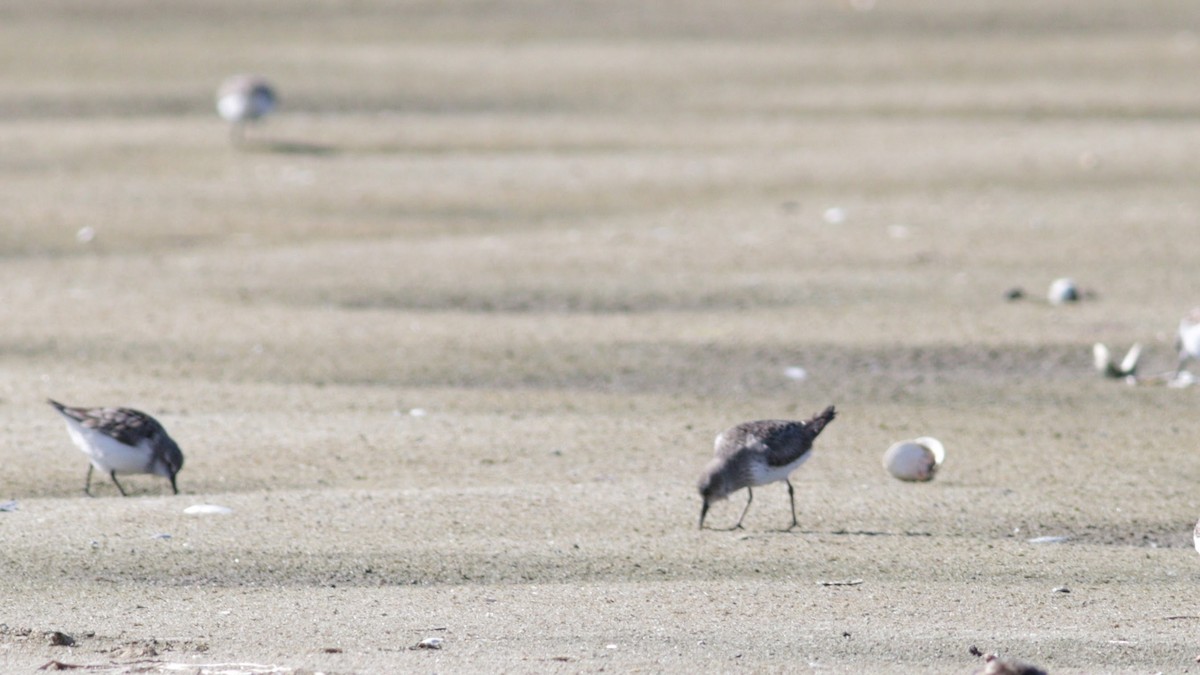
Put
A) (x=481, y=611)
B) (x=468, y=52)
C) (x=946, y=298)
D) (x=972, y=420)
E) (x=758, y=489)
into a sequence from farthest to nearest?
(x=468, y=52) → (x=946, y=298) → (x=972, y=420) → (x=758, y=489) → (x=481, y=611)

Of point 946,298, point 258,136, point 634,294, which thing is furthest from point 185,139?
point 946,298

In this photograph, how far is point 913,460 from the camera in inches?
286

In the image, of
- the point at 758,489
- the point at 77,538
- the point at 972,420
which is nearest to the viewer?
the point at 77,538

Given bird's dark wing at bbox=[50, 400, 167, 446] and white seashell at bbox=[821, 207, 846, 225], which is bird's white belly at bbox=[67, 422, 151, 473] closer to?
bird's dark wing at bbox=[50, 400, 167, 446]

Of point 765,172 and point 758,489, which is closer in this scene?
point 758,489

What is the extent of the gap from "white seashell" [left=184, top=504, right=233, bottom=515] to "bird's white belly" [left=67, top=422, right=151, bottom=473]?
320mm

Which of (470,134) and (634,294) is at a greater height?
(470,134)

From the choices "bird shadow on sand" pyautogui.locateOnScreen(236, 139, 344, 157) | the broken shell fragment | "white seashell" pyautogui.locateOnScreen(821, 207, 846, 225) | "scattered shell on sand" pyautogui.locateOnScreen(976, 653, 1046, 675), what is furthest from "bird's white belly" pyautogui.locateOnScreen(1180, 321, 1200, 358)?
"bird shadow on sand" pyautogui.locateOnScreen(236, 139, 344, 157)

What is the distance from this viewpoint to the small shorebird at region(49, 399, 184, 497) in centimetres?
680

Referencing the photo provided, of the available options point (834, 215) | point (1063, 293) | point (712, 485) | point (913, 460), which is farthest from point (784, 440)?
point (834, 215)

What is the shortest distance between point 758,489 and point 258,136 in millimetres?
11612

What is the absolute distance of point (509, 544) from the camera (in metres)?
6.36

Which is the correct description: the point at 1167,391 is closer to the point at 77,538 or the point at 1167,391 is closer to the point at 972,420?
the point at 972,420

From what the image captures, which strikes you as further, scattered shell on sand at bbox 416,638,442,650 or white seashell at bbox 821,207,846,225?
white seashell at bbox 821,207,846,225
